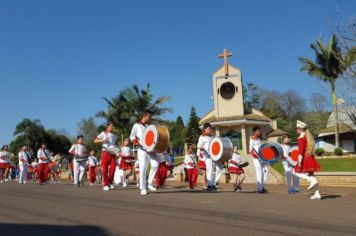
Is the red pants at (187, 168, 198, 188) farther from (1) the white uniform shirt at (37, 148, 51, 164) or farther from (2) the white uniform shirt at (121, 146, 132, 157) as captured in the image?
(1) the white uniform shirt at (37, 148, 51, 164)

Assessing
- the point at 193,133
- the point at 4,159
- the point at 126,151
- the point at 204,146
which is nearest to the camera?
the point at 204,146

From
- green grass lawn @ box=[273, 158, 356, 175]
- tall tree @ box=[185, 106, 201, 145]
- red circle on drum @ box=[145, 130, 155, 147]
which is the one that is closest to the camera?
red circle on drum @ box=[145, 130, 155, 147]

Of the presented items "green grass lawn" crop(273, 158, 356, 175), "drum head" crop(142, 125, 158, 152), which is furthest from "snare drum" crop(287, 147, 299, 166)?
"green grass lawn" crop(273, 158, 356, 175)

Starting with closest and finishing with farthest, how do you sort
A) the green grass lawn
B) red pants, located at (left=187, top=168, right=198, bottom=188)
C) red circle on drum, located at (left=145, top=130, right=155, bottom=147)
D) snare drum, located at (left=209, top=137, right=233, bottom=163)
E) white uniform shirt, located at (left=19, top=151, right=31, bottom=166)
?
red circle on drum, located at (left=145, top=130, right=155, bottom=147)
snare drum, located at (left=209, top=137, right=233, bottom=163)
red pants, located at (left=187, top=168, right=198, bottom=188)
white uniform shirt, located at (left=19, top=151, right=31, bottom=166)
the green grass lawn

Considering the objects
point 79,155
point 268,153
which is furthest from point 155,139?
point 79,155

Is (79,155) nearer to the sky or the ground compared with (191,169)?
nearer to the sky

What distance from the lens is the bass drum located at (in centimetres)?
1505

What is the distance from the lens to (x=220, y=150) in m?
15.2

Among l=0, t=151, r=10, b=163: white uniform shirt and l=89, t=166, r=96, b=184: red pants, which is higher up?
l=0, t=151, r=10, b=163: white uniform shirt

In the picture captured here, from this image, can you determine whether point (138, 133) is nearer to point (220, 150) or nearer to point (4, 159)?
point (220, 150)

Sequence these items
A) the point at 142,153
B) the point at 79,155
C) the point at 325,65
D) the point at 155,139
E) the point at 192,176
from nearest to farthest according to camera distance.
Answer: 1. the point at 155,139
2. the point at 142,153
3. the point at 192,176
4. the point at 79,155
5. the point at 325,65

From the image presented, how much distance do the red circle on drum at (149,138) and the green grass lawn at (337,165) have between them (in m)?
16.9

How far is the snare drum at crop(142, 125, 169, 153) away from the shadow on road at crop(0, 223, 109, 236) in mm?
5775

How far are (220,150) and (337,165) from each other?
16.7 m
